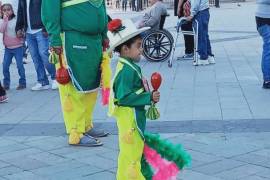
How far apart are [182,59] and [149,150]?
718cm

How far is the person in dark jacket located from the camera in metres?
8.49

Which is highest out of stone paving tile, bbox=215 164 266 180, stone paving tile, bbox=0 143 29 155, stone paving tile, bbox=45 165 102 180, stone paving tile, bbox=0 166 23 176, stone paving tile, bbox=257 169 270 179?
stone paving tile, bbox=257 169 270 179

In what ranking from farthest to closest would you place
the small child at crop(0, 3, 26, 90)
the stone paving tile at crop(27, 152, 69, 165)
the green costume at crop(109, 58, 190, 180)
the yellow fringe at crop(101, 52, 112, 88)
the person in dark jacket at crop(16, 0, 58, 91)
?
the small child at crop(0, 3, 26, 90), the person in dark jacket at crop(16, 0, 58, 91), the yellow fringe at crop(101, 52, 112, 88), the stone paving tile at crop(27, 152, 69, 165), the green costume at crop(109, 58, 190, 180)

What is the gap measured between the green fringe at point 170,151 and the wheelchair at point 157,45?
7019 mm

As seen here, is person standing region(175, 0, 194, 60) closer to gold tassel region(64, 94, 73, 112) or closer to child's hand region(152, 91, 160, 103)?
gold tassel region(64, 94, 73, 112)

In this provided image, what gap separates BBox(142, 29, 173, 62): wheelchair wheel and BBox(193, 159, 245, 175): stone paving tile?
6.26 meters

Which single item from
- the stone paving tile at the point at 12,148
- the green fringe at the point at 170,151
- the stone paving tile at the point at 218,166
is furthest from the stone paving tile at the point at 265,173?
the stone paving tile at the point at 12,148

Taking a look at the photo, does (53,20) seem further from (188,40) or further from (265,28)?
(188,40)

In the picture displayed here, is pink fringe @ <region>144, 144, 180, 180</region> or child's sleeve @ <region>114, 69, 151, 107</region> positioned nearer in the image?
child's sleeve @ <region>114, 69, 151, 107</region>

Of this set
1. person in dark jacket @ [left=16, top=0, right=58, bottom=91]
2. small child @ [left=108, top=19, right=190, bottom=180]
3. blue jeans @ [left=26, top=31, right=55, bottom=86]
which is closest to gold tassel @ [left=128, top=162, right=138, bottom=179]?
small child @ [left=108, top=19, right=190, bottom=180]

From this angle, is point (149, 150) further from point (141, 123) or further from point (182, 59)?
point (182, 59)

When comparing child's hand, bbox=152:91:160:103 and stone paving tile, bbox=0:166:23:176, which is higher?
child's hand, bbox=152:91:160:103

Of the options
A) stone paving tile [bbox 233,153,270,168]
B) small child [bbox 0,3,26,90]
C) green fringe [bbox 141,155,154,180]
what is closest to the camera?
green fringe [bbox 141,155,154,180]

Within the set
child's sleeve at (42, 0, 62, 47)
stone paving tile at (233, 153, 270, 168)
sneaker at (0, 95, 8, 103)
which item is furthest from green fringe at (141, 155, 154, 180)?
sneaker at (0, 95, 8, 103)
